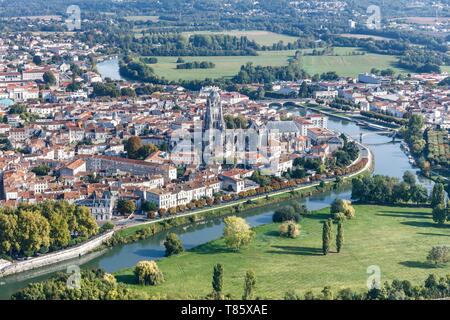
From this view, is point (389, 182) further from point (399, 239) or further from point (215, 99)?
point (215, 99)

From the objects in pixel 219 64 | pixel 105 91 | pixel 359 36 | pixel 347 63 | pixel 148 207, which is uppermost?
pixel 359 36

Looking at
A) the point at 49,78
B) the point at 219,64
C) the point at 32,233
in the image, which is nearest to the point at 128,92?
the point at 49,78

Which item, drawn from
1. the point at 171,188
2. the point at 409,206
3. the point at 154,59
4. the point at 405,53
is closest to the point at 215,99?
the point at 171,188

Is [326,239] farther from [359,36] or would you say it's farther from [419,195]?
[359,36]

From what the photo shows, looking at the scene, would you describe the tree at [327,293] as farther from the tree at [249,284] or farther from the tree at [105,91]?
the tree at [105,91]

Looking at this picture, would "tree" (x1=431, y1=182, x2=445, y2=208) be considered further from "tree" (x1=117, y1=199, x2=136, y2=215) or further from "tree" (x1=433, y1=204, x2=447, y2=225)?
"tree" (x1=117, y1=199, x2=136, y2=215)

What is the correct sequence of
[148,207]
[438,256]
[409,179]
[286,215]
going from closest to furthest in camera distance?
[438,256] < [286,215] < [148,207] < [409,179]

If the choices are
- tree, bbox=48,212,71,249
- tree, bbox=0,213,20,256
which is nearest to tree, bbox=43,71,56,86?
tree, bbox=48,212,71,249
